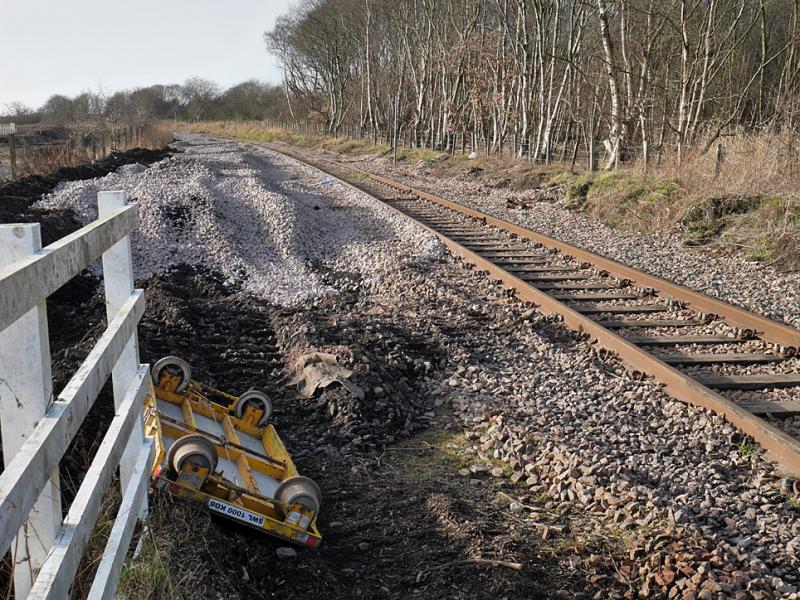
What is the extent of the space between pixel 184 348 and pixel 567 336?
3.69 metres

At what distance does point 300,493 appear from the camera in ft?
12.8

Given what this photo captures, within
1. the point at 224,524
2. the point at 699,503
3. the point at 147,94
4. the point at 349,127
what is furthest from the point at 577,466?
the point at 147,94

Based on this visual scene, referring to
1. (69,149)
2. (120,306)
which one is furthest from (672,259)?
(69,149)

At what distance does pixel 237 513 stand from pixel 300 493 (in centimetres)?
33

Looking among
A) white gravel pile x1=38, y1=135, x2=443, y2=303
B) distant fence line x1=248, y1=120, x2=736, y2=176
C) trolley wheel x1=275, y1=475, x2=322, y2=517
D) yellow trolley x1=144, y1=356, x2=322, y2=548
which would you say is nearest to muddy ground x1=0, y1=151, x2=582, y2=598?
yellow trolley x1=144, y1=356, x2=322, y2=548

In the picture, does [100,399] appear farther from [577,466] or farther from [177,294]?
[177,294]

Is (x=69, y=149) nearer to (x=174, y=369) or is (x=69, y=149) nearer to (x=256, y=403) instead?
(x=174, y=369)

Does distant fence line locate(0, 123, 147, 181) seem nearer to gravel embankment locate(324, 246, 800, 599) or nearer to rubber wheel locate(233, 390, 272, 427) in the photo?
rubber wheel locate(233, 390, 272, 427)

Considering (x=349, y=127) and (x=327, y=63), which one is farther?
(x=327, y=63)

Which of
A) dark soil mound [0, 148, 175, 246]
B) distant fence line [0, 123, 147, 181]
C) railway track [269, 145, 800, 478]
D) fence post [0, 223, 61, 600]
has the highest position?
distant fence line [0, 123, 147, 181]

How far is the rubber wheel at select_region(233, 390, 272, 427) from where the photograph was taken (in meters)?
5.12

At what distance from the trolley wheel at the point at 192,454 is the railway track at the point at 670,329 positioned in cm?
341

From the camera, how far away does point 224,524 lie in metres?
4.06

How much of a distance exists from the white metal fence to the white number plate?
0.97m
